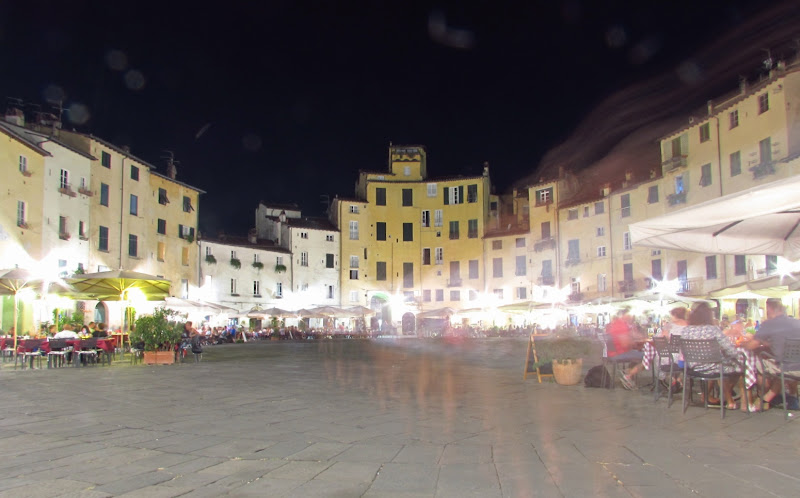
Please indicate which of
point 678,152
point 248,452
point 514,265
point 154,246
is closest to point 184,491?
point 248,452

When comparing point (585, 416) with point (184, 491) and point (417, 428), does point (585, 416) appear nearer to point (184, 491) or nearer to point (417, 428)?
→ point (417, 428)

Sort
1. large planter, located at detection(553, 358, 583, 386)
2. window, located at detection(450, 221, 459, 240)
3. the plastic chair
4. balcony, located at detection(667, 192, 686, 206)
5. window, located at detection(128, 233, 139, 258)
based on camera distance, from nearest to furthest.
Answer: the plastic chair
large planter, located at detection(553, 358, 583, 386)
balcony, located at detection(667, 192, 686, 206)
window, located at detection(128, 233, 139, 258)
window, located at detection(450, 221, 459, 240)

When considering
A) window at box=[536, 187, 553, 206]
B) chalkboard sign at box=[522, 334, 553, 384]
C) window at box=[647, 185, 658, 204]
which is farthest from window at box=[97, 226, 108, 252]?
window at box=[647, 185, 658, 204]

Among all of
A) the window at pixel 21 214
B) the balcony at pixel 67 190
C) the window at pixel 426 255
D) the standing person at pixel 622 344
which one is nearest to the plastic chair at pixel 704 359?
the standing person at pixel 622 344

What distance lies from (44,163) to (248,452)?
93.8 feet

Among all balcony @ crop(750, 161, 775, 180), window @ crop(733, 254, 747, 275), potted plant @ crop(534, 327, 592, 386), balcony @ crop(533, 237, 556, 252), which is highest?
balcony @ crop(750, 161, 775, 180)

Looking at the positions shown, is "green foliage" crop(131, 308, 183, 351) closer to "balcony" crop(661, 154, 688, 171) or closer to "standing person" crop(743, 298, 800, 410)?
"standing person" crop(743, 298, 800, 410)

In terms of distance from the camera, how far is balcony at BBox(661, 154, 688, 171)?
3222 centimetres

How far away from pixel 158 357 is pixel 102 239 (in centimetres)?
1960

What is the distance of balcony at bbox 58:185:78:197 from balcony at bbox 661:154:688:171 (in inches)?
1214

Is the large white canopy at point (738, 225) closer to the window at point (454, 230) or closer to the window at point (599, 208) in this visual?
the window at point (599, 208)

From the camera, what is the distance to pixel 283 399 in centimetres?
863

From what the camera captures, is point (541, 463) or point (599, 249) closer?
point (541, 463)

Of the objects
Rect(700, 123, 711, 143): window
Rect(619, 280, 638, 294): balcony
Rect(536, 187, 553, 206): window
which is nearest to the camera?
Rect(700, 123, 711, 143): window
